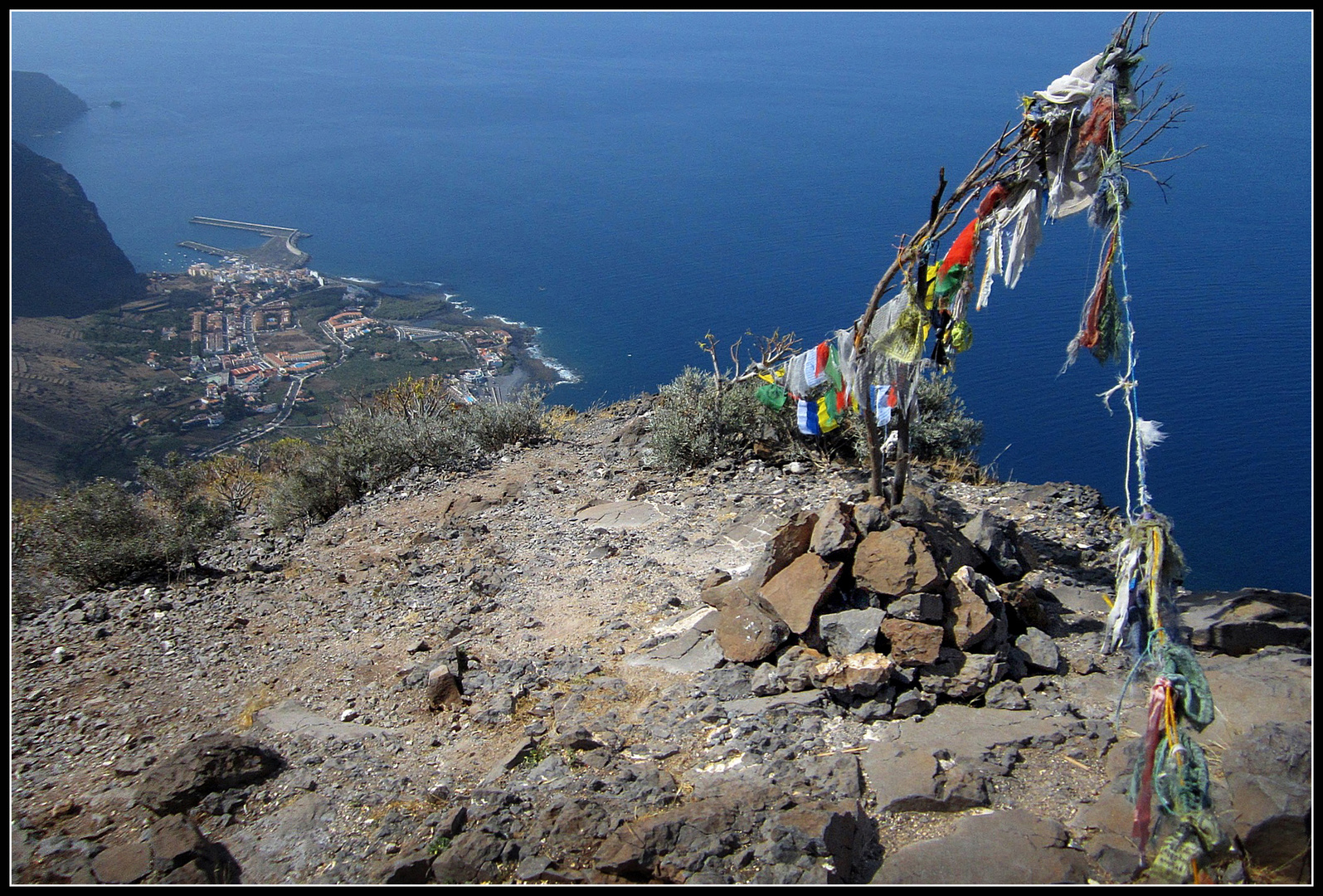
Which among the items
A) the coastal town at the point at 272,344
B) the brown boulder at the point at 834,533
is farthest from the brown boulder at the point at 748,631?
the coastal town at the point at 272,344

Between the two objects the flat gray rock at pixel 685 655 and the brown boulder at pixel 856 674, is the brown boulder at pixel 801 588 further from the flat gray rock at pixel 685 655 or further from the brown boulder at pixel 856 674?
the flat gray rock at pixel 685 655

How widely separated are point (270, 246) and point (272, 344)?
16930 millimetres

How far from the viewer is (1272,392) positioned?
20.0 meters

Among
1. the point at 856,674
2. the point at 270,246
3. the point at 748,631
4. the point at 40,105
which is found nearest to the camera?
the point at 856,674

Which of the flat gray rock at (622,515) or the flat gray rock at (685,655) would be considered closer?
the flat gray rock at (685,655)

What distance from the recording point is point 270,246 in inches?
1903

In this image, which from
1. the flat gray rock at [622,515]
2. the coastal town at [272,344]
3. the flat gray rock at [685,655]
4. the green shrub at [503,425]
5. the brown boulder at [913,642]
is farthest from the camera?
the coastal town at [272,344]

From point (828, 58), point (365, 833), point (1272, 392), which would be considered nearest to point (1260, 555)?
point (1272, 392)

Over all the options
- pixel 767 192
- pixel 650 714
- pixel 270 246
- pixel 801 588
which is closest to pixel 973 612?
pixel 801 588

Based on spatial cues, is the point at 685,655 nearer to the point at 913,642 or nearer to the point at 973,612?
the point at 913,642

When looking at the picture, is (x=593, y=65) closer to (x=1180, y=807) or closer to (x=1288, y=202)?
(x=1288, y=202)

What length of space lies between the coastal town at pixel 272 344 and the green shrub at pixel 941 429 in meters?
16.7

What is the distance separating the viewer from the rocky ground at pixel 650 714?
298 centimetres

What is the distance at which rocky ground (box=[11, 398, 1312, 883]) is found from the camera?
117 inches
